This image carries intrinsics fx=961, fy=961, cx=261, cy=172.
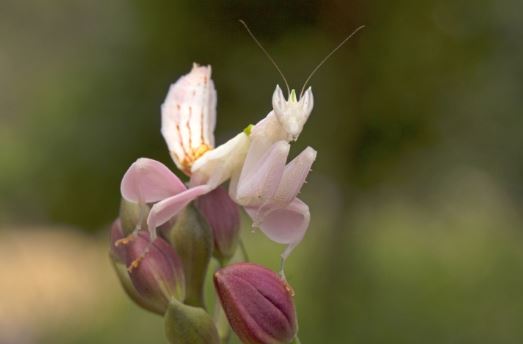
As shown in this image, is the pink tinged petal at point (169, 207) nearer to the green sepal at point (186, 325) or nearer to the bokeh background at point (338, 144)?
the green sepal at point (186, 325)

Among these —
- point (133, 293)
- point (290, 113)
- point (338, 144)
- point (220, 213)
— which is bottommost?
point (338, 144)

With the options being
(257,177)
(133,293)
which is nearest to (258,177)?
(257,177)

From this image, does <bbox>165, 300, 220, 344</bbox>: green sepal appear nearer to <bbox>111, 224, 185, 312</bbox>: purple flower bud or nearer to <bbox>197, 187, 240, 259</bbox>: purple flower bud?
<bbox>111, 224, 185, 312</bbox>: purple flower bud

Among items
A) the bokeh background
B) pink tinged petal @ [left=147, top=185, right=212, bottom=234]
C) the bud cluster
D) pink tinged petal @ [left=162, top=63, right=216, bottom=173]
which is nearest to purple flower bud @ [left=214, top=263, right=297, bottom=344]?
the bud cluster

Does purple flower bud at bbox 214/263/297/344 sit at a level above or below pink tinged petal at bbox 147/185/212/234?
below

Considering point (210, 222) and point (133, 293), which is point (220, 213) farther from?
point (133, 293)

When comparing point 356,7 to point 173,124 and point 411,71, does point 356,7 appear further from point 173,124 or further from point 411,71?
point 173,124
